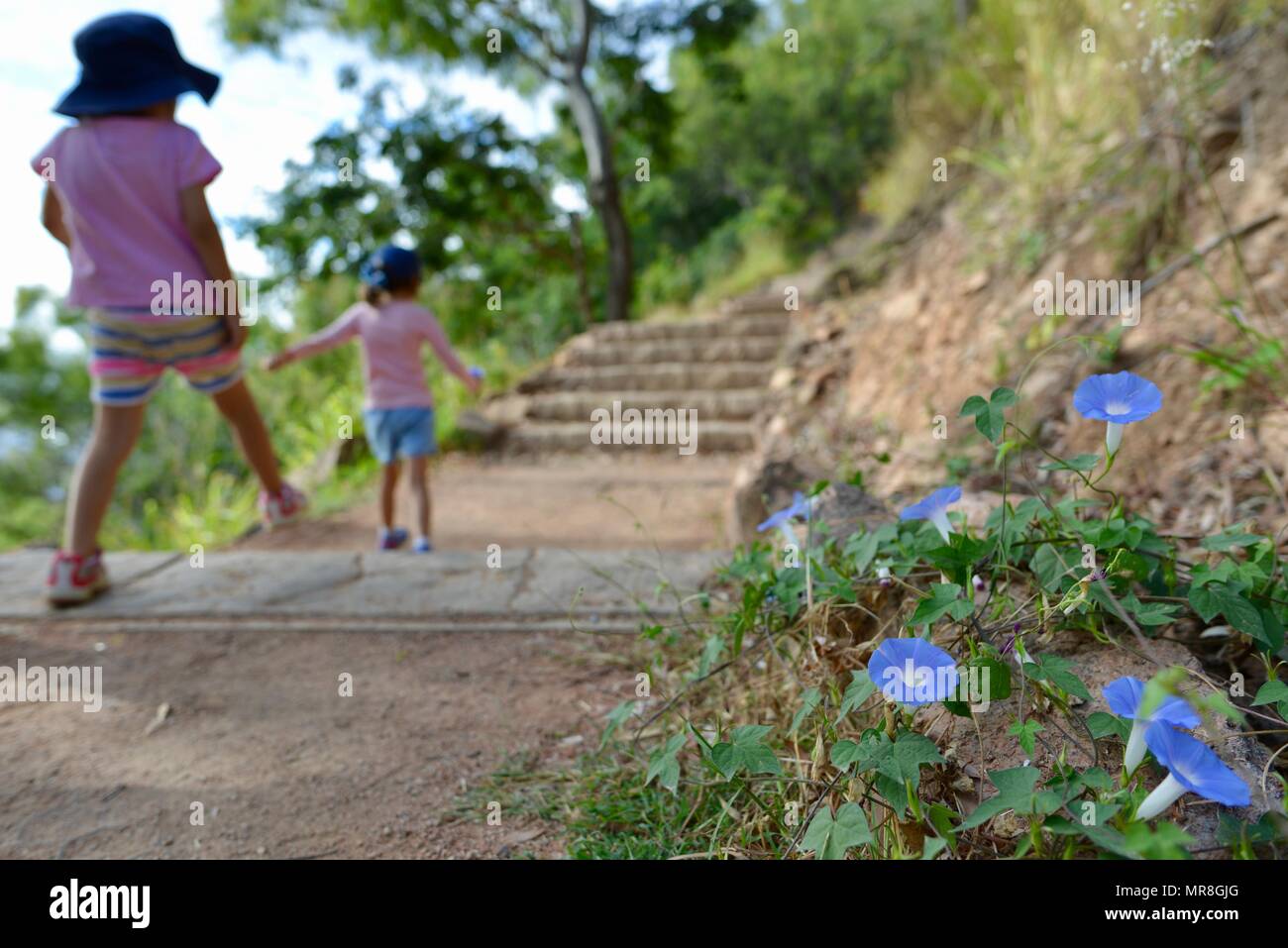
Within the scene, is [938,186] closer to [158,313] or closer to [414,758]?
[158,313]

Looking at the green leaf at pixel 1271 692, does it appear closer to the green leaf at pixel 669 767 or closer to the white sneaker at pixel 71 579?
the green leaf at pixel 669 767

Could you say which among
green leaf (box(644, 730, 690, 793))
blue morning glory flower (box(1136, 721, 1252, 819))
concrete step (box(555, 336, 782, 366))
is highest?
concrete step (box(555, 336, 782, 366))

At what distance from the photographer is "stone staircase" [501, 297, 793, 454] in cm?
579

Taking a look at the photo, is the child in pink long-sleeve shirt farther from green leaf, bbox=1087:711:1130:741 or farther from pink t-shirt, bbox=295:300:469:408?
green leaf, bbox=1087:711:1130:741

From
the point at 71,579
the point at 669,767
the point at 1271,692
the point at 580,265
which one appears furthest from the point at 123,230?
the point at 580,265

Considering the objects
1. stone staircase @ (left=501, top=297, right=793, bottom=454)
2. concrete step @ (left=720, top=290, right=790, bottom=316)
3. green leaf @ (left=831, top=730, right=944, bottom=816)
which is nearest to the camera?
green leaf @ (left=831, top=730, right=944, bottom=816)

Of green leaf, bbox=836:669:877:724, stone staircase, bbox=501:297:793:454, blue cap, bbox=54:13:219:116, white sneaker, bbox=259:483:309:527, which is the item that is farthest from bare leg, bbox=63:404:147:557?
stone staircase, bbox=501:297:793:454

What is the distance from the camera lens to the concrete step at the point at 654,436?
215 inches

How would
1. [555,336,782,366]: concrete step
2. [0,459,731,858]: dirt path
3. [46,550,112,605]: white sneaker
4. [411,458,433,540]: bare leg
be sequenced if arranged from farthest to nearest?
[555,336,782,366]: concrete step → [411,458,433,540]: bare leg → [46,550,112,605]: white sneaker → [0,459,731,858]: dirt path

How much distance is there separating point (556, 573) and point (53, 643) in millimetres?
1311

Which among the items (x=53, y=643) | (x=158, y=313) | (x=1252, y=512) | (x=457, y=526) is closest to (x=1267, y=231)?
(x=1252, y=512)

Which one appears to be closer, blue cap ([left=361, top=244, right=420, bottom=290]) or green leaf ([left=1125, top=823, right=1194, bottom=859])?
green leaf ([left=1125, top=823, right=1194, bottom=859])

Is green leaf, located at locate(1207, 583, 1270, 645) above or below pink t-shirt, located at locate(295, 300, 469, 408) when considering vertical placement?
below

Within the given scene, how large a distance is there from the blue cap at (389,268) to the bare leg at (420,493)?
722mm
